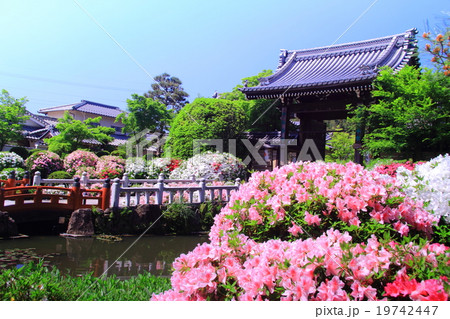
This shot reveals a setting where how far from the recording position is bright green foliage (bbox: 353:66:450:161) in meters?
9.19

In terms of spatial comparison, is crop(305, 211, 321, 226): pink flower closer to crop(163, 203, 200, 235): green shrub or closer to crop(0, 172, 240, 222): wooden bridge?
crop(0, 172, 240, 222): wooden bridge

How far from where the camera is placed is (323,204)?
271cm

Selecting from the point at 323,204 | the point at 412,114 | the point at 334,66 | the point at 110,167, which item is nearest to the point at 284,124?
the point at 334,66

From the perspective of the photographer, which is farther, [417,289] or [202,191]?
[202,191]

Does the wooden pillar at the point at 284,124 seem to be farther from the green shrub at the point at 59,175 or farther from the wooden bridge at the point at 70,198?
the green shrub at the point at 59,175

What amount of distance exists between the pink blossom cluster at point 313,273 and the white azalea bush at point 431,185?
120 cm

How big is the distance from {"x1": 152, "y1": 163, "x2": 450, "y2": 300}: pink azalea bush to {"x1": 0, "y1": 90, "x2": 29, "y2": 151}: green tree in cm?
2239

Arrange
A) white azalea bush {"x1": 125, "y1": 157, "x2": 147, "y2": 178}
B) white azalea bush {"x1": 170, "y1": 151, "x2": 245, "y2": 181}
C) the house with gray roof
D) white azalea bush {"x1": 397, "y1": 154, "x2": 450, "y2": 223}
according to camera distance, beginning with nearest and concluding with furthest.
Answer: white azalea bush {"x1": 397, "y1": 154, "x2": 450, "y2": 223}, white azalea bush {"x1": 170, "y1": 151, "x2": 245, "y2": 181}, white azalea bush {"x1": 125, "y1": 157, "x2": 147, "y2": 178}, the house with gray roof

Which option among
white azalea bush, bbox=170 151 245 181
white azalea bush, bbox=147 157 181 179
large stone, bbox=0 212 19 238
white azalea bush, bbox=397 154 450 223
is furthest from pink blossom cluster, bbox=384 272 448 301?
white azalea bush, bbox=147 157 181 179

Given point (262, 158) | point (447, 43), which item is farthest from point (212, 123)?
point (447, 43)

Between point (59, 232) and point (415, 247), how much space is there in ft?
34.9

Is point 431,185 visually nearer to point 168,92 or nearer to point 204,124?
point 204,124

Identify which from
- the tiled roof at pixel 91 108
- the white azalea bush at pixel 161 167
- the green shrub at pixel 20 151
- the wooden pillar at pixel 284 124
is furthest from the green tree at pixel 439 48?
the tiled roof at pixel 91 108

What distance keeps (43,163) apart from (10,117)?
746cm
